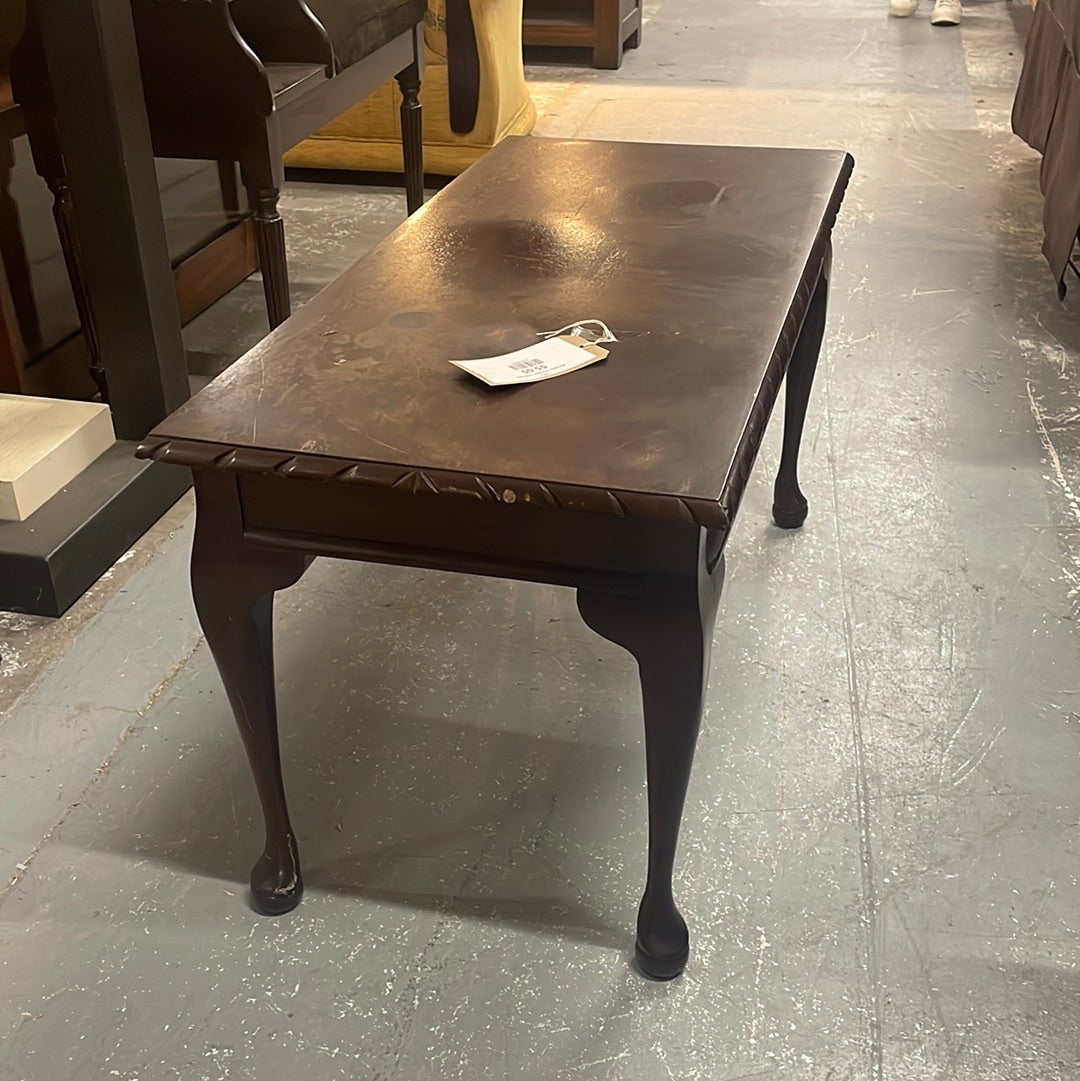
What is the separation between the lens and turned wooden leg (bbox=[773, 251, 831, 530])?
1.66m

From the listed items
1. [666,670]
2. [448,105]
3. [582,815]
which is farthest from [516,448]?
[448,105]

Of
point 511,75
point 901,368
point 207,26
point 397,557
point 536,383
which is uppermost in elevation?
point 207,26

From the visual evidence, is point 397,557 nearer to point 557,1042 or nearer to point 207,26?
point 557,1042

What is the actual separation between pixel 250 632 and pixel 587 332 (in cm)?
43

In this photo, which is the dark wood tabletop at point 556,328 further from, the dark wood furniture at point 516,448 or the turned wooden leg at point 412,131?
the turned wooden leg at point 412,131

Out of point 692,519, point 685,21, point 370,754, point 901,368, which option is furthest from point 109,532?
point 685,21

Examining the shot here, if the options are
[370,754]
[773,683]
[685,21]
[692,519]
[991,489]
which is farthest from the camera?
[685,21]

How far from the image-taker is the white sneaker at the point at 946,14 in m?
5.18

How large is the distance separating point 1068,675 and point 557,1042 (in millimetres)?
849

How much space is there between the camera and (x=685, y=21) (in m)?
5.39

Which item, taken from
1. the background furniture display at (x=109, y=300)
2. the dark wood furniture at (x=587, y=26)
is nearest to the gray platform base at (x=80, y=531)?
the background furniture display at (x=109, y=300)

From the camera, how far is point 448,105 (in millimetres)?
3332

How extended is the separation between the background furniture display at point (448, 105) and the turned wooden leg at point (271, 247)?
4.30 feet

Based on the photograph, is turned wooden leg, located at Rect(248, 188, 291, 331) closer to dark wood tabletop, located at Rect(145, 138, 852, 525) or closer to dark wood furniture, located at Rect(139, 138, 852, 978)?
dark wood tabletop, located at Rect(145, 138, 852, 525)
